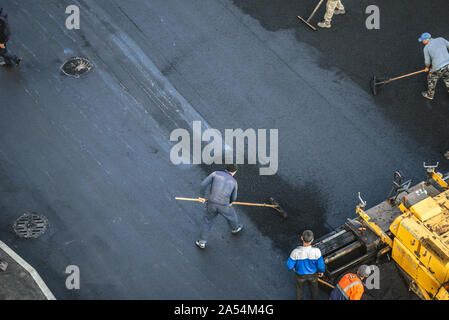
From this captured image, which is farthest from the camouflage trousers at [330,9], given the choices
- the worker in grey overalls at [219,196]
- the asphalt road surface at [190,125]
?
the worker in grey overalls at [219,196]

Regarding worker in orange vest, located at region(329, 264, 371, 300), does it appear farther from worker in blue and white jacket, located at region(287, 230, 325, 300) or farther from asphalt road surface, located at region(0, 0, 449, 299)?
asphalt road surface, located at region(0, 0, 449, 299)

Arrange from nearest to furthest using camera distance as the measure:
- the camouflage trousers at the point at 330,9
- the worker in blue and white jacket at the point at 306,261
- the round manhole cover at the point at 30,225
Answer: the worker in blue and white jacket at the point at 306,261 → the round manhole cover at the point at 30,225 → the camouflage trousers at the point at 330,9

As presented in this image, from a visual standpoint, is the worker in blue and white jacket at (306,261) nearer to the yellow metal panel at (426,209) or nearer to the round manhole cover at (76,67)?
the yellow metal panel at (426,209)

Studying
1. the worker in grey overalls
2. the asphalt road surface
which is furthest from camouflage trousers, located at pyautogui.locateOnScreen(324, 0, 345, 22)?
the worker in grey overalls

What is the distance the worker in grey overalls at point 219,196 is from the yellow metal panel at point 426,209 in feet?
9.88

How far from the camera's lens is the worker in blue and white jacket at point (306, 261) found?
29.0ft

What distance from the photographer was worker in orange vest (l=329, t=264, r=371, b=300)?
8.65 metres

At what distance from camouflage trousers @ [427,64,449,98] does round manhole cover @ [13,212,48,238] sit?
8.73 metres

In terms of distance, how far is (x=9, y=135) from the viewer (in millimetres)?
12055

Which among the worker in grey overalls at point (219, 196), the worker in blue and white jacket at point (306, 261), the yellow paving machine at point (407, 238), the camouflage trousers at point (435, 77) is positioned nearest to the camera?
the yellow paving machine at point (407, 238)

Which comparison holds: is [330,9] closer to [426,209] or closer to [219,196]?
[219,196]

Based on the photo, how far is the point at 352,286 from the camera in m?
8.64
